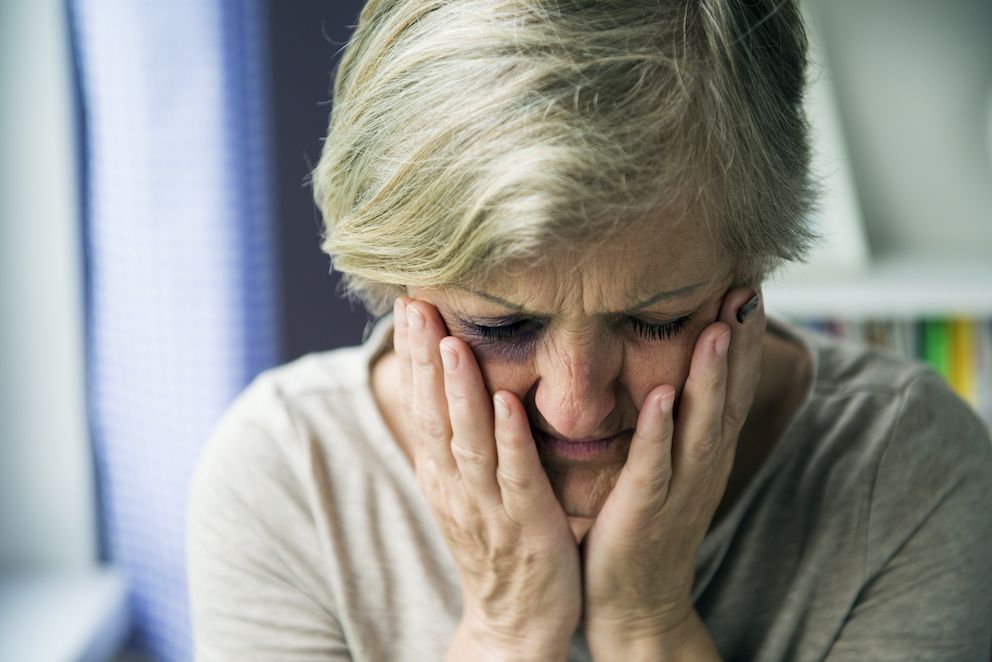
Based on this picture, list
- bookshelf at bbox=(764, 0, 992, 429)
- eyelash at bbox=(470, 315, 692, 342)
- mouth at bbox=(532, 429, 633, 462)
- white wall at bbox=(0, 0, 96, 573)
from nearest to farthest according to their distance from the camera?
eyelash at bbox=(470, 315, 692, 342)
mouth at bbox=(532, 429, 633, 462)
white wall at bbox=(0, 0, 96, 573)
bookshelf at bbox=(764, 0, 992, 429)

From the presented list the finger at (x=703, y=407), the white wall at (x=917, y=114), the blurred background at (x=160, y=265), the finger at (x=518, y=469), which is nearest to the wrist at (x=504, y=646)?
the finger at (x=518, y=469)

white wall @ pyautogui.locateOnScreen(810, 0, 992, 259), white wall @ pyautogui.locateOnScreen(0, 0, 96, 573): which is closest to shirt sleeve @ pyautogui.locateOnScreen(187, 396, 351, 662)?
white wall @ pyautogui.locateOnScreen(0, 0, 96, 573)

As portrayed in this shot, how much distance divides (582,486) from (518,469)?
108 mm

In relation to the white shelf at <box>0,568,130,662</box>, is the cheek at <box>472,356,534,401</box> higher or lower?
higher

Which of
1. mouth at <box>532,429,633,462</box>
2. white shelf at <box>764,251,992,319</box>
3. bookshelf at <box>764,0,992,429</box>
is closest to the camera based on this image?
mouth at <box>532,429,633,462</box>

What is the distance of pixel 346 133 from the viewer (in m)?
1.00

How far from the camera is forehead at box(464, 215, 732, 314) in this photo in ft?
2.92

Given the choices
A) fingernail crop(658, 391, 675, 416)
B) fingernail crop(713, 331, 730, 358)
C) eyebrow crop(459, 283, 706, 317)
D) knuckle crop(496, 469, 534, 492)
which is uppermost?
eyebrow crop(459, 283, 706, 317)

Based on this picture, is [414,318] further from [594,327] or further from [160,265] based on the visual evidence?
[160,265]

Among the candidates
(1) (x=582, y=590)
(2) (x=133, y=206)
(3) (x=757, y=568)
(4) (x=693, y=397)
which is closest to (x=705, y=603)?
(3) (x=757, y=568)

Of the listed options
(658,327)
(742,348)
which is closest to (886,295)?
(742,348)

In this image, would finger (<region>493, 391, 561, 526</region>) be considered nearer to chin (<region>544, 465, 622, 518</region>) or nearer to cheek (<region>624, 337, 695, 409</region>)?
chin (<region>544, 465, 622, 518</region>)

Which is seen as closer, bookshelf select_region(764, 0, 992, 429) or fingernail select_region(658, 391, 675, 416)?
fingernail select_region(658, 391, 675, 416)

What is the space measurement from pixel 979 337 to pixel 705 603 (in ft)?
4.11
